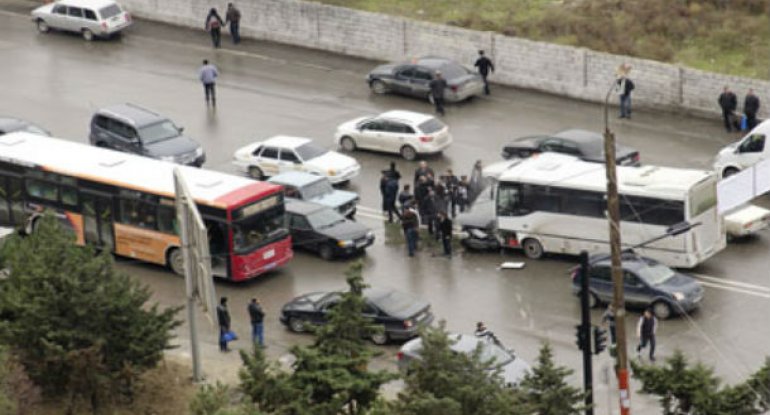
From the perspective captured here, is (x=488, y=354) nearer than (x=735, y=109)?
Yes

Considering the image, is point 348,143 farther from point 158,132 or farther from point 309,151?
point 158,132

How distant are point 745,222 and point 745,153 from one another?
4.49 meters

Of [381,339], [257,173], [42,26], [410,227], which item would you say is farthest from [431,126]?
[42,26]

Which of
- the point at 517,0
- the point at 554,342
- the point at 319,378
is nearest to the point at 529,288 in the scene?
the point at 554,342

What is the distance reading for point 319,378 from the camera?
31359 mm

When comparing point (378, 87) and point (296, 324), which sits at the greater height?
point (378, 87)

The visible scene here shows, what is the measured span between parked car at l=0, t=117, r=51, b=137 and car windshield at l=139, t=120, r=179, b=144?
8.72ft

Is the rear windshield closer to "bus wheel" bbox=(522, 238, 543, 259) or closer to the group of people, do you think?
the group of people

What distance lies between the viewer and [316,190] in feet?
154

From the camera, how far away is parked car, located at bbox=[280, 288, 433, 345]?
130 feet

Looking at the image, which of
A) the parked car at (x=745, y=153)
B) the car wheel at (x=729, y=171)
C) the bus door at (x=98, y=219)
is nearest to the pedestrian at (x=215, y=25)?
the bus door at (x=98, y=219)

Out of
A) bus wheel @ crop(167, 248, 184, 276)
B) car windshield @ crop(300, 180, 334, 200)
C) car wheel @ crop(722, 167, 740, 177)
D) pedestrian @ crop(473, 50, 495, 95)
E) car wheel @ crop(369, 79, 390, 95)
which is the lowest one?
bus wheel @ crop(167, 248, 184, 276)

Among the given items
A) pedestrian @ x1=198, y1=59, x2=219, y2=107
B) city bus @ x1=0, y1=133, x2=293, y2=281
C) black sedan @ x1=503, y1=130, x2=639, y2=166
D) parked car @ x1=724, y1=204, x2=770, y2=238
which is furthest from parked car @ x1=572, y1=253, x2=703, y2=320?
pedestrian @ x1=198, y1=59, x2=219, y2=107

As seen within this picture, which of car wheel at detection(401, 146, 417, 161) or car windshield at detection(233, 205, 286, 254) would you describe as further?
car wheel at detection(401, 146, 417, 161)
